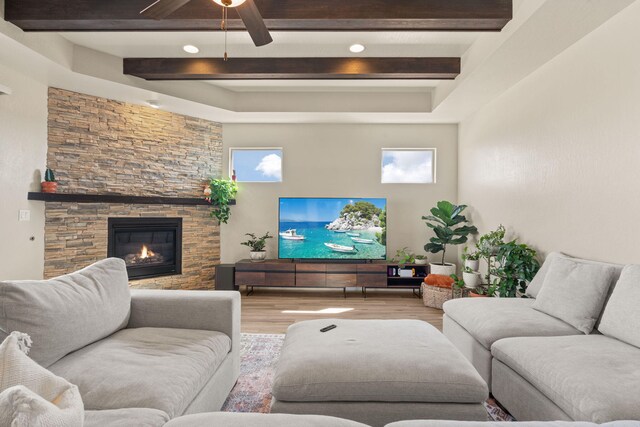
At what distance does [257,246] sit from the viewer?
4855mm

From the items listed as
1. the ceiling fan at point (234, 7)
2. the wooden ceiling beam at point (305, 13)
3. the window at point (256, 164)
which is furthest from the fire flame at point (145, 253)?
the ceiling fan at point (234, 7)

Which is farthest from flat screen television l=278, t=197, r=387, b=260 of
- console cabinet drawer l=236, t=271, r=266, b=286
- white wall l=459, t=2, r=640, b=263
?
white wall l=459, t=2, r=640, b=263

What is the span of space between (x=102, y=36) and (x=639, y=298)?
178 inches

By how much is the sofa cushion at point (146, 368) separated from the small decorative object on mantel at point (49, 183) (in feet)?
8.64

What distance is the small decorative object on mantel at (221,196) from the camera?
15.5ft

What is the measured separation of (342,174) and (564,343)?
12.0 feet

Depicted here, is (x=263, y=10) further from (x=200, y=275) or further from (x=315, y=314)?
(x=200, y=275)

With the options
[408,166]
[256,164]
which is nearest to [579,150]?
[408,166]

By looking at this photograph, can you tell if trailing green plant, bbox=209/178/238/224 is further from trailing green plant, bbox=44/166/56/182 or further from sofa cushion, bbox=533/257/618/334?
sofa cushion, bbox=533/257/618/334

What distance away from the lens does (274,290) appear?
4945 mm

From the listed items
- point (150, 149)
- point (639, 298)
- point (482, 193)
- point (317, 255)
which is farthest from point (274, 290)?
point (639, 298)

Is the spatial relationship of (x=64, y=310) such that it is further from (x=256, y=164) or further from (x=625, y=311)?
(x=256, y=164)

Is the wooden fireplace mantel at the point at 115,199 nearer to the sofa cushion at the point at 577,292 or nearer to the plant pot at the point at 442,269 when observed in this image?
the plant pot at the point at 442,269

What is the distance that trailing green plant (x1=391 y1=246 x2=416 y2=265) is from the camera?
4609 millimetres
